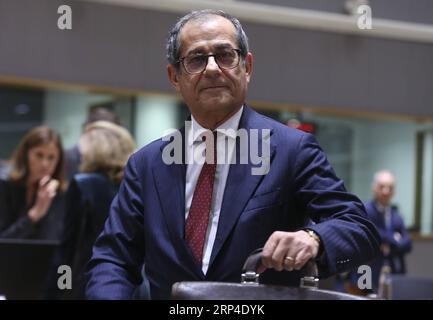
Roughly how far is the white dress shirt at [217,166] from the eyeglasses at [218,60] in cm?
16

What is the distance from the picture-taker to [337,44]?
448 inches

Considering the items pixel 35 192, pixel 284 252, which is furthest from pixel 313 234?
pixel 35 192

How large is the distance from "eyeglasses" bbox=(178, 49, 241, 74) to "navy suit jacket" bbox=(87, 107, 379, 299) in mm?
177

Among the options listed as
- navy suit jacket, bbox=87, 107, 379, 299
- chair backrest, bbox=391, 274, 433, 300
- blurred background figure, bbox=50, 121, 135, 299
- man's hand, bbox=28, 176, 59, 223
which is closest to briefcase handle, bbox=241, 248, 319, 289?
A: navy suit jacket, bbox=87, 107, 379, 299

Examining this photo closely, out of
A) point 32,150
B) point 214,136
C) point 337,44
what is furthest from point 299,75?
point 214,136

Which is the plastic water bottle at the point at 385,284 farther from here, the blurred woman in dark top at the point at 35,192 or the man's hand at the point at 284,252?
the man's hand at the point at 284,252

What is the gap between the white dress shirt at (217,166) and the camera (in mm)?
2496

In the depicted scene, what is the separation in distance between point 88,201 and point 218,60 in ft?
8.48

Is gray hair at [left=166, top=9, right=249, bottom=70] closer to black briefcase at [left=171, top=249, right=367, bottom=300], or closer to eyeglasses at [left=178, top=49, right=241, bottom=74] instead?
eyeglasses at [left=178, top=49, right=241, bottom=74]

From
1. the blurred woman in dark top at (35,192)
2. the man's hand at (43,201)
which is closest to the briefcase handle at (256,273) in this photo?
the blurred woman in dark top at (35,192)

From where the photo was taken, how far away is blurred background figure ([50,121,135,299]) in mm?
4953

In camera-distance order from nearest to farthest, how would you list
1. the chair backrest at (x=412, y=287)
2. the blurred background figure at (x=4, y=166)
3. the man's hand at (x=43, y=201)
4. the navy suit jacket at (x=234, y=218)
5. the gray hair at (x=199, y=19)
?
the navy suit jacket at (x=234, y=218) → the gray hair at (x=199, y=19) → the man's hand at (x=43, y=201) → the chair backrest at (x=412, y=287) → the blurred background figure at (x=4, y=166)

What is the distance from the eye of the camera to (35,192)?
6.57m
